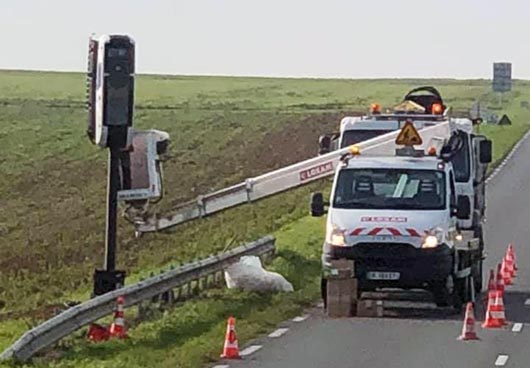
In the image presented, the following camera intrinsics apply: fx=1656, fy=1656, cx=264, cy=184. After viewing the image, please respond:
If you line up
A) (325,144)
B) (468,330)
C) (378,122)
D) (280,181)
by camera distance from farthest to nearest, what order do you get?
(325,144), (378,122), (280,181), (468,330)

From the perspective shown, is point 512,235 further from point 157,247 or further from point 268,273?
point 268,273

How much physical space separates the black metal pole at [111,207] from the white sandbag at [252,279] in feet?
9.10

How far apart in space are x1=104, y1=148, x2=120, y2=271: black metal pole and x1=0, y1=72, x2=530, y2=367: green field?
1.12 metres

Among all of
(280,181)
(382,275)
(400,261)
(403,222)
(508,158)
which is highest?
(280,181)

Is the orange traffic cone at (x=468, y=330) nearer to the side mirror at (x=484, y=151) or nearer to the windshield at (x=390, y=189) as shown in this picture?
the windshield at (x=390, y=189)

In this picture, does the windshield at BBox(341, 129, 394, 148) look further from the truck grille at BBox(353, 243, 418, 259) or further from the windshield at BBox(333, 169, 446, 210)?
the truck grille at BBox(353, 243, 418, 259)

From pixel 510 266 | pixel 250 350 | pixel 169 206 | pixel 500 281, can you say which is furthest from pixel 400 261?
pixel 169 206

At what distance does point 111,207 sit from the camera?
70.0 ft

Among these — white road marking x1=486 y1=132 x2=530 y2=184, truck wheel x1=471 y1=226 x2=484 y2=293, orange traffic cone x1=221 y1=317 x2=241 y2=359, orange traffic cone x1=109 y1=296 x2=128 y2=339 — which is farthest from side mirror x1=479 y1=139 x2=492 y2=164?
white road marking x1=486 y1=132 x2=530 y2=184

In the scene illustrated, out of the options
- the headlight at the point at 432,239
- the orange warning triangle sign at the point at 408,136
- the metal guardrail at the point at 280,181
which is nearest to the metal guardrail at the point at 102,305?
the metal guardrail at the point at 280,181

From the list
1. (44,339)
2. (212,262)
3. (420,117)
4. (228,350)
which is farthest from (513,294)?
(44,339)

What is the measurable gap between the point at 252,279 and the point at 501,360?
6.56 metres

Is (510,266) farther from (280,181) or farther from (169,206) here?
(169,206)

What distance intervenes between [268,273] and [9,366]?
8.73m
